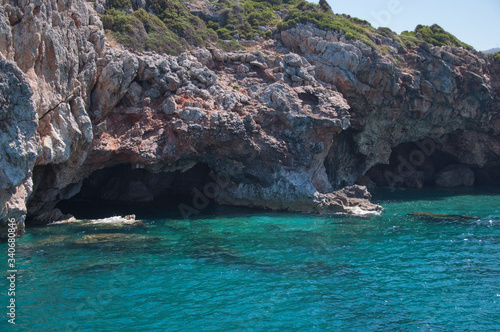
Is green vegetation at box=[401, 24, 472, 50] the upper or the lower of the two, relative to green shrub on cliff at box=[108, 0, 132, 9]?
upper

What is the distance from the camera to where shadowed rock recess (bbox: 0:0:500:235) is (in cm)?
2194

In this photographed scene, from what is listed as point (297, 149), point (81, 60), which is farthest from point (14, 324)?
point (297, 149)

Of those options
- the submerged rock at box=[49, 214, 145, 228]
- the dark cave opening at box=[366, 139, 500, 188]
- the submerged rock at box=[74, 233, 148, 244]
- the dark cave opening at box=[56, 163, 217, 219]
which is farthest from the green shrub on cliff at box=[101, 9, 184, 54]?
the dark cave opening at box=[366, 139, 500, 188]

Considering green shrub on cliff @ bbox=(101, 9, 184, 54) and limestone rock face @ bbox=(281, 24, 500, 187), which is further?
limestone rock face @ bbox=(281, 24, 500, 187)

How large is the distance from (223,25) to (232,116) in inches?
712

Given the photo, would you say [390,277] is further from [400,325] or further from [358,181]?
[358,181]

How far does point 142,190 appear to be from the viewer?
37.2 m

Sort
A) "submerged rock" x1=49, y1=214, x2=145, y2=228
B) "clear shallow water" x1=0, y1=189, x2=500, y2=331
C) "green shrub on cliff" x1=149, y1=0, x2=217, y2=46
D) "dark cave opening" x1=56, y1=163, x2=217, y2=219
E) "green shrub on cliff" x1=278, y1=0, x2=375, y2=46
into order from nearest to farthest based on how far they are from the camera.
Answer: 1. "clear shallow water" x1=0, y1=189, x2=500, y2=331
2. "submerged rock" x1=49, y1=214, x2=145, y2=228
3. "dark cave opening" x1=56, y1=163, x2=217, y2=219
4. "green shrub on cliff" x1=149, y1=0, x2=217, y2=46
5. "green shrub on cliff" x1=278, y1=0, x2=375, y2=46

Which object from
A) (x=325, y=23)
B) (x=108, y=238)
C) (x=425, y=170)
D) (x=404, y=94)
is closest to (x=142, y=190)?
(x=108, y=238)

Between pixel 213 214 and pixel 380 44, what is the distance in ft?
88.6

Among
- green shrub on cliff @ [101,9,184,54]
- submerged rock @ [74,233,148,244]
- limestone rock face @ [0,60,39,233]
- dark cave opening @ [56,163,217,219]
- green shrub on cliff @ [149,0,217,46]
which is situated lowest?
submerged rock @ [74,233,148,244]

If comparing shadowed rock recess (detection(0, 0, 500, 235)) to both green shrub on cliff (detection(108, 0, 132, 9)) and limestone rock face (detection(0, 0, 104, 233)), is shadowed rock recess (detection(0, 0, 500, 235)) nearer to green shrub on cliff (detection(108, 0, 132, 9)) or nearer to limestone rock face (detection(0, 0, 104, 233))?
limestone rock face (detection(0, 0, 104, 233))

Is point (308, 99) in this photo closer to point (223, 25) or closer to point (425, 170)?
point (223, 25)

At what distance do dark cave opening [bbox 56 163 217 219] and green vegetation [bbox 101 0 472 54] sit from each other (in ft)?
37.5
